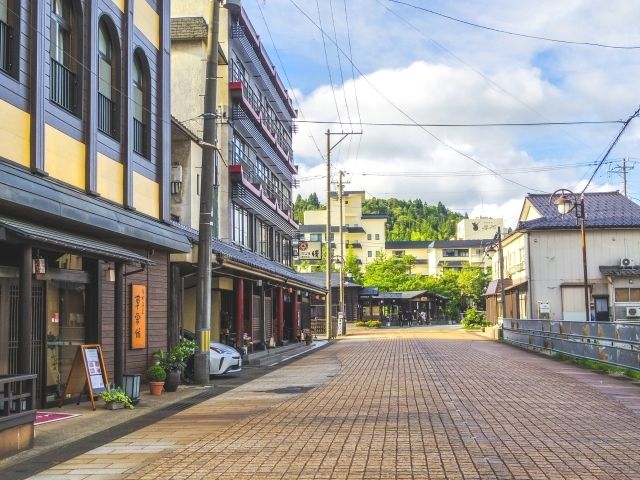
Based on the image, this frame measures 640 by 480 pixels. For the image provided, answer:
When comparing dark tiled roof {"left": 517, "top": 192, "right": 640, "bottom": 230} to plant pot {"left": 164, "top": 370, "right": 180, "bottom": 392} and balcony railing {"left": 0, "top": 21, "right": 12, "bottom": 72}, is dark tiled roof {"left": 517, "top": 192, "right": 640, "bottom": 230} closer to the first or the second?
plant pot {"left": 164, "top": 370, "right": 180, "bottom": 392}

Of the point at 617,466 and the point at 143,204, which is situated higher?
the point at 143,204

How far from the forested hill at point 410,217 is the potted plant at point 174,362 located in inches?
4521

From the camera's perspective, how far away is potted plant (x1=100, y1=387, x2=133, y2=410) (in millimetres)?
13430

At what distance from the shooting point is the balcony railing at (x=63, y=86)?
13594 mm

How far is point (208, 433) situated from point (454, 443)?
3548mm

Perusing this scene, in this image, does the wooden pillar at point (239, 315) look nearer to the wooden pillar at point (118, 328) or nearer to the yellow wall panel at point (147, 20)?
the yellow wall panel at point (147, 20)

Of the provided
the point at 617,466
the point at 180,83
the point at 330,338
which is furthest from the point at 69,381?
the point at 330,338

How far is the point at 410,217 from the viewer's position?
159625 mm

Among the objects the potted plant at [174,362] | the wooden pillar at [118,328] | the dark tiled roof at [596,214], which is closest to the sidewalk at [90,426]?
the potted plant at [174,362]

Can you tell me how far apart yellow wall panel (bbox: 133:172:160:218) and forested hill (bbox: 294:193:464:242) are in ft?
373

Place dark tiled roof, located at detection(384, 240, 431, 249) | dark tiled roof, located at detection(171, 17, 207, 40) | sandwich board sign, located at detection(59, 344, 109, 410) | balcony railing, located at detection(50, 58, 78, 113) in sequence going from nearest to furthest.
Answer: sandwich board sign, located at detection(59, 344, 109, 410) → balcony railing, located at detection(50, 58, 78, 113) → dark tiled roof, located at detection(171, 17, 207, 40) → dark tiled roof, located at detection(384, 240, 431, 249)

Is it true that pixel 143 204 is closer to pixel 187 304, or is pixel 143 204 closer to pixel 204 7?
pixel 187 304

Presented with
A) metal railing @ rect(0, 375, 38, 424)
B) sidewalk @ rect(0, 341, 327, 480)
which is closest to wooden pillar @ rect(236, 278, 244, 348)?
sidewalk @ rect(0, 341, 327, 480)

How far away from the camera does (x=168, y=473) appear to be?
8180mm
